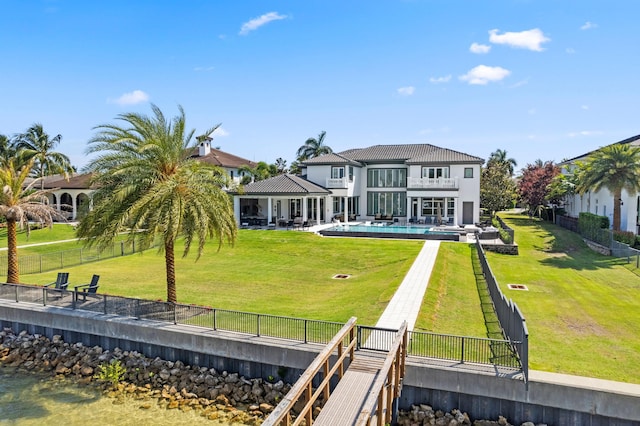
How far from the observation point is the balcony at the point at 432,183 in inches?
1563

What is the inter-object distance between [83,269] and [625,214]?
3940cm

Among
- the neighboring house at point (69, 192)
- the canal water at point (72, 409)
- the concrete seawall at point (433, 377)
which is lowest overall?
the canal water at point (72, 409)

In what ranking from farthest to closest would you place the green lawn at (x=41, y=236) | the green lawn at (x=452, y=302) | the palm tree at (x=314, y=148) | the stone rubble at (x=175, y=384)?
the palm tree at (x=314, y=148), the green lawn at (x=41, y=236), the green lawn at (x=452, y=302), the stone rubble at (x=175, y=384)

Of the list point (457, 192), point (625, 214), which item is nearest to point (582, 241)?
point (625, 214)

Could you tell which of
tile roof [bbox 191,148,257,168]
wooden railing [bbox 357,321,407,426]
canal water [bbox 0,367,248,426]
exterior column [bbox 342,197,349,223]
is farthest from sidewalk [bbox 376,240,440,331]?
tile roof [bbox 191,148,257,168]

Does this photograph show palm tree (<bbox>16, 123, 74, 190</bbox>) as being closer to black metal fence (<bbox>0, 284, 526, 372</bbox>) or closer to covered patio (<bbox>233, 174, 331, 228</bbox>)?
covered patio (<bbox>233, 174, 331, 228</bbox>)

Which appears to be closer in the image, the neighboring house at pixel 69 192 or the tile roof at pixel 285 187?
the tile roof at pixel 285 187

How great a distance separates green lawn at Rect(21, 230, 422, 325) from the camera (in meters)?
16.8

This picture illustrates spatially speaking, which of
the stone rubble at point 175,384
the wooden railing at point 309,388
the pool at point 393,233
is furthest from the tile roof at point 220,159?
the wooden railing at point 309,388

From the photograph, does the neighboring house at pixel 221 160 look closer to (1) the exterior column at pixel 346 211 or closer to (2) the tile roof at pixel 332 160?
(2) the tile roof at pixel 332 160

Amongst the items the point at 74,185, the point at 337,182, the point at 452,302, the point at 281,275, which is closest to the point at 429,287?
the point at 452,302

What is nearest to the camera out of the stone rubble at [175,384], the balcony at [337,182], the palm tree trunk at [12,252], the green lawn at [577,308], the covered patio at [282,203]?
the stone rubble at [175,384]

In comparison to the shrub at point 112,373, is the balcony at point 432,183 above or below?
above

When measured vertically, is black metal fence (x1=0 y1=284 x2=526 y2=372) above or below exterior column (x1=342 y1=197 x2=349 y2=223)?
below
